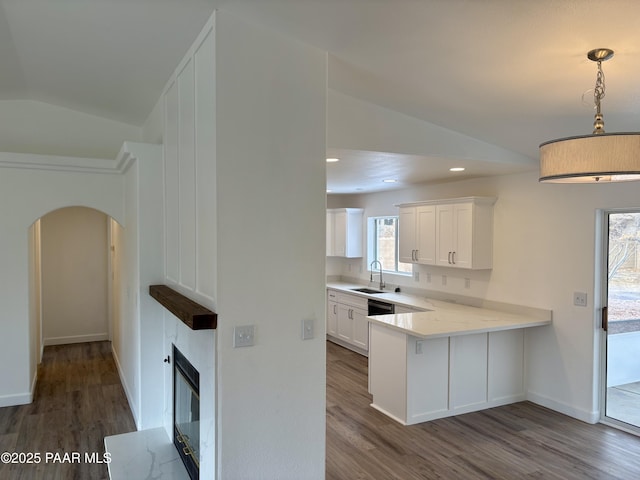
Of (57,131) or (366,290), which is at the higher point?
(57,131)

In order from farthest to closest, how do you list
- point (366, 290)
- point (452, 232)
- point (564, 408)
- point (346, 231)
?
point (346, 231) → point (366, 290) → point (452, 232) → point (564, 408)

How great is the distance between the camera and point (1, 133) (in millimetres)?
4562

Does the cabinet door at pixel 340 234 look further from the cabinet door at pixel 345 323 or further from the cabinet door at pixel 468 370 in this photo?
the cabinet door at pixel 468 370

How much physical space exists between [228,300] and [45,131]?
3.75m

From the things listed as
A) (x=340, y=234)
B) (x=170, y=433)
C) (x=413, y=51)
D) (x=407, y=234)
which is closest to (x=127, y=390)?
(x=170, y=433)

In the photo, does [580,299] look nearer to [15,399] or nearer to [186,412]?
[186,412]

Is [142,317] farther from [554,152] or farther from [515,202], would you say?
[515,202]

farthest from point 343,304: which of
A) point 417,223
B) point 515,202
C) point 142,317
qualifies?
point 142,317

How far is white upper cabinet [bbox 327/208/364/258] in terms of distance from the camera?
7363mm

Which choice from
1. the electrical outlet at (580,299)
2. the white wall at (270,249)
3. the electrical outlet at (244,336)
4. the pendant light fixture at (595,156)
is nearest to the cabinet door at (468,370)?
the electrical outlet at (580,299)

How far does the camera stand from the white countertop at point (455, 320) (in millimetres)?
3950

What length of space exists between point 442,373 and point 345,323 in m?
2.61

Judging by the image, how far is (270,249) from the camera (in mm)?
2463

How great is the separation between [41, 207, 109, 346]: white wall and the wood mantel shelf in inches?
178
